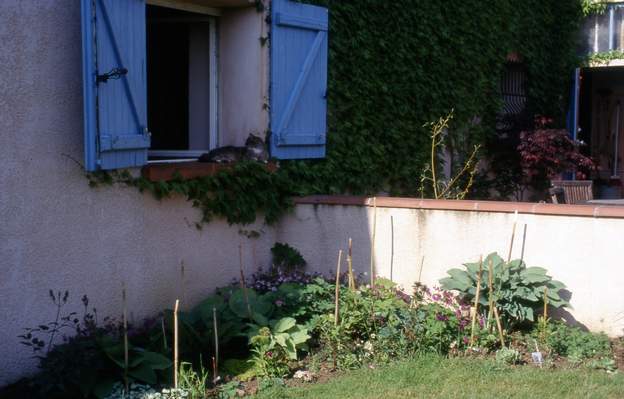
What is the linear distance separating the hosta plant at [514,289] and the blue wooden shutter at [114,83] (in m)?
2.60

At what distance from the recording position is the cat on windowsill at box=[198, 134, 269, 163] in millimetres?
7082

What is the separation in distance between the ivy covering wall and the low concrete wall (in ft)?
1.92

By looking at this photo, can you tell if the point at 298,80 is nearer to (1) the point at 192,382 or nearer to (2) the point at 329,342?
(2) the point at 329,342

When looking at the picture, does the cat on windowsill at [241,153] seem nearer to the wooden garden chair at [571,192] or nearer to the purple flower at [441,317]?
the purple flower at [441,317]

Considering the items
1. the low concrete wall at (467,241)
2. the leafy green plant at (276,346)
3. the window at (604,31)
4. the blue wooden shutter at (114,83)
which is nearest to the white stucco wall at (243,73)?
the low concrete wall at (467,241)

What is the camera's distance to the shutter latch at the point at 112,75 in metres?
5.38

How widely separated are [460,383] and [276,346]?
47.2 inches

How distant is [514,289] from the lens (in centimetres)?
609

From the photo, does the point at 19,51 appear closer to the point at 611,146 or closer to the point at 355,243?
the point at 355,243

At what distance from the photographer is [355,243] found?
7.18 m

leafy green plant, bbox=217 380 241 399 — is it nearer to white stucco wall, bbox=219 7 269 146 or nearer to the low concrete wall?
the low concrete wall

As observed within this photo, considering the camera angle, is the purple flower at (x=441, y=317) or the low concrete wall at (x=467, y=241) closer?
the purple flower at (x=441, y=317)

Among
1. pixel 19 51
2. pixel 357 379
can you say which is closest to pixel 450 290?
pixel 357 379

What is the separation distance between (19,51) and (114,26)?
688 millimetres
